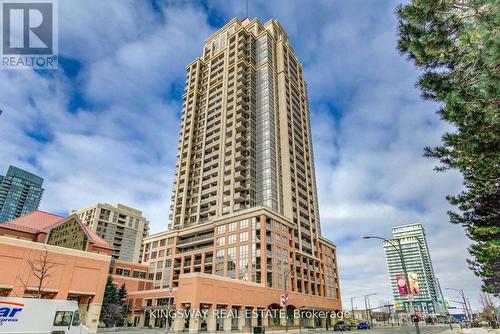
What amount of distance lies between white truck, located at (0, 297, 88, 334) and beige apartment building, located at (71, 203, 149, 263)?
111317 mm

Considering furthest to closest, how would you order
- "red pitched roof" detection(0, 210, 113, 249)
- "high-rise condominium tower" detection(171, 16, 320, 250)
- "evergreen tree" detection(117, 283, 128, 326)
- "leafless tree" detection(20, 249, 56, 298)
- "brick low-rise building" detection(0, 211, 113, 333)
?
"high-rise condominium tower" detection(171, 16, 320, 250) < "evergreen tree" detection(117, 283, 128, 326) < "red pitched roof" detection(0, 210, 113, 249) < "leafless tree" detection(20, 249, 56, 298) < "brick low-rise building" detection(0, 211, 113, 333)

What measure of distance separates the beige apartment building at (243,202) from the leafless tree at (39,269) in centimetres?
2029

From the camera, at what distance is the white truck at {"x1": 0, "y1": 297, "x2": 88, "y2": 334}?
18.4 meters

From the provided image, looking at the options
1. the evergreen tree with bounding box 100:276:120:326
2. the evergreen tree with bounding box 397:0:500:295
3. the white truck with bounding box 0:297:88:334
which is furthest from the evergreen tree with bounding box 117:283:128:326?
the evergreen tree with bounding box 397:0:500:295

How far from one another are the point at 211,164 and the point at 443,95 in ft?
253

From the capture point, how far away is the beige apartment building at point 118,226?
123 meters

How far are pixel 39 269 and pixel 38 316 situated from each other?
66.2 feet

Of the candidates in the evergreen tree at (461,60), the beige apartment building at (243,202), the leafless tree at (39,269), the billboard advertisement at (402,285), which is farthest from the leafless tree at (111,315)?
the evergreen tree at (461,60)

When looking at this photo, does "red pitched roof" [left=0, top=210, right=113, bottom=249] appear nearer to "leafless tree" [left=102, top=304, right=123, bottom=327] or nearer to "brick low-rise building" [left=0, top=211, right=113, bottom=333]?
"brick low-rise building" [left=0, top=211, right=113, bottom=333]

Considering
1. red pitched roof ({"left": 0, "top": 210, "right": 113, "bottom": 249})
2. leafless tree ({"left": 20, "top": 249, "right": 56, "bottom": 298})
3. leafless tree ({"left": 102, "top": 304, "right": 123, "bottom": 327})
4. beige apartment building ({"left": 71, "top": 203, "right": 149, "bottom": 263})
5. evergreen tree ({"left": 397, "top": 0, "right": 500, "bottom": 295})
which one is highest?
beige apartment building ({"left": 71, "top": 203, "right": 149, "bottom": 263})

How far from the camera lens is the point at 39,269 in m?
35.8

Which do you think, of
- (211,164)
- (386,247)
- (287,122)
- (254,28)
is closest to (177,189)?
(211,164)

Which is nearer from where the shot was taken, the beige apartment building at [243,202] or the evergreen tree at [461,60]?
the evergreen tree at [461,60]

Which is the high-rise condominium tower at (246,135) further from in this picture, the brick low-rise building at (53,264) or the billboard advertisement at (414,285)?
the billboard advertisement at (414,285)
